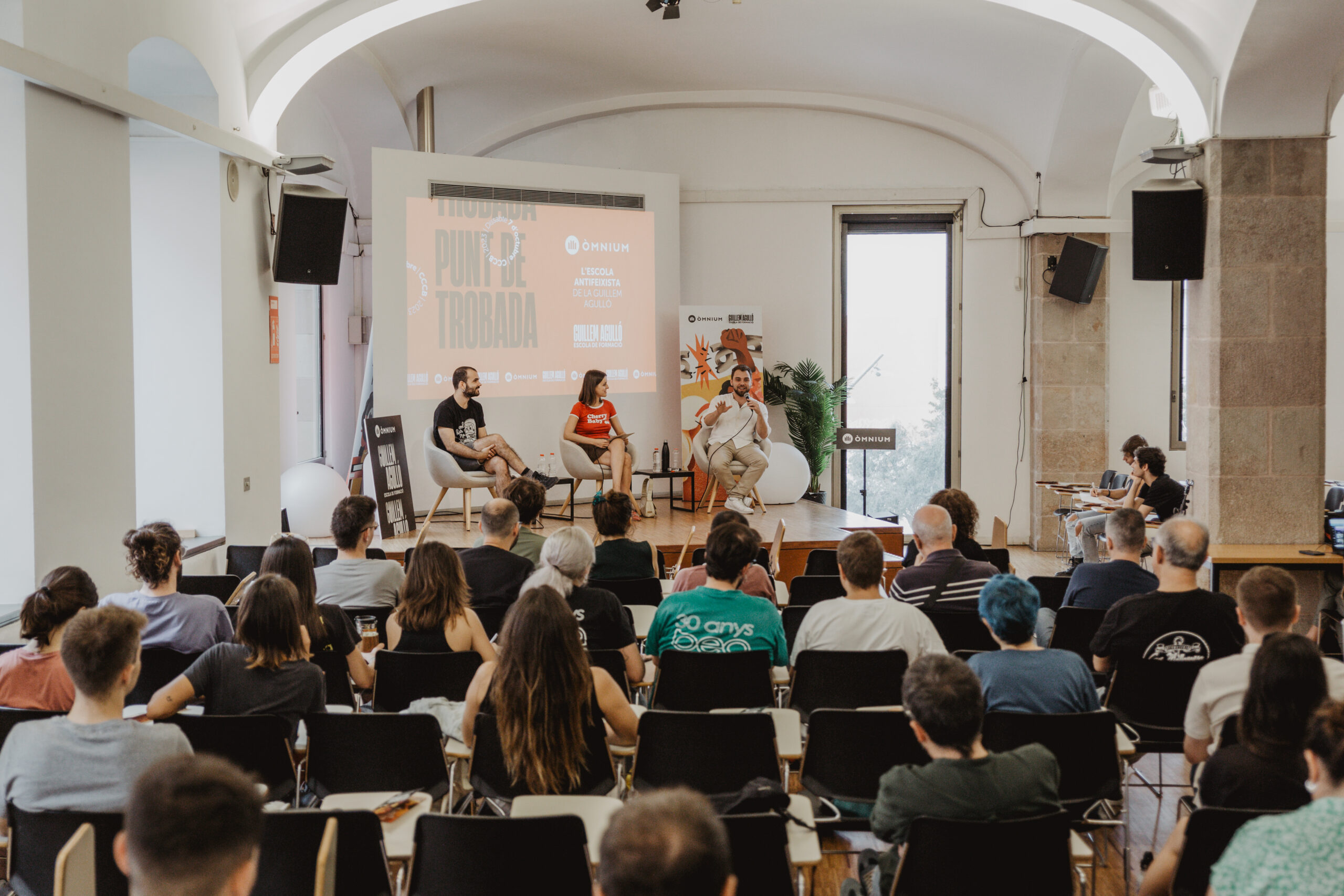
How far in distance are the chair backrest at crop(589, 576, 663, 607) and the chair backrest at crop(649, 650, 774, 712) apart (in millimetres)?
1366

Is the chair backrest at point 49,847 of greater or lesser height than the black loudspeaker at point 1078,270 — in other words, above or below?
below

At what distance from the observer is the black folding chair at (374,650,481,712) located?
3162 mm

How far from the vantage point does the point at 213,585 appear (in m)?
4.73

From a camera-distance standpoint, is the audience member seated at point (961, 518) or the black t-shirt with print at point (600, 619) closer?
the black t-shirt with print at point (600, 619)

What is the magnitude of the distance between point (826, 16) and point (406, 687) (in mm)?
7428

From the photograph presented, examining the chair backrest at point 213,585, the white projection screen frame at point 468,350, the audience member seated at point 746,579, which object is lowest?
the chair backrest at point 213,585

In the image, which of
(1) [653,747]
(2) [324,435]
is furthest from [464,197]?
(1) [653,747]

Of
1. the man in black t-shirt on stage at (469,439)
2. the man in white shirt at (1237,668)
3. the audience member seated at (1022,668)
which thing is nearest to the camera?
the man in white shirt at (1237,668)

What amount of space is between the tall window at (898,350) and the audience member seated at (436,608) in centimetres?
798

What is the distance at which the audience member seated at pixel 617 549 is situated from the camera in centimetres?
475

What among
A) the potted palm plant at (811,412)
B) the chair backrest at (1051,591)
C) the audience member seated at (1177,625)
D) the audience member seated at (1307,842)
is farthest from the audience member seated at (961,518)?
the potted palm plant at (811,412)

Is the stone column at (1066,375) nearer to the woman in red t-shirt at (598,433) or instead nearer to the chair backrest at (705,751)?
the woman in red t-shirt at (598,433)

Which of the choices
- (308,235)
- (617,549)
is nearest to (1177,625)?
(617,549)

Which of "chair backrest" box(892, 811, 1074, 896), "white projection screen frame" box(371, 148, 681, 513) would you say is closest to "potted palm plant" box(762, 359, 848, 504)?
"white projection screen frame" box(371, 148, 681, 513)
